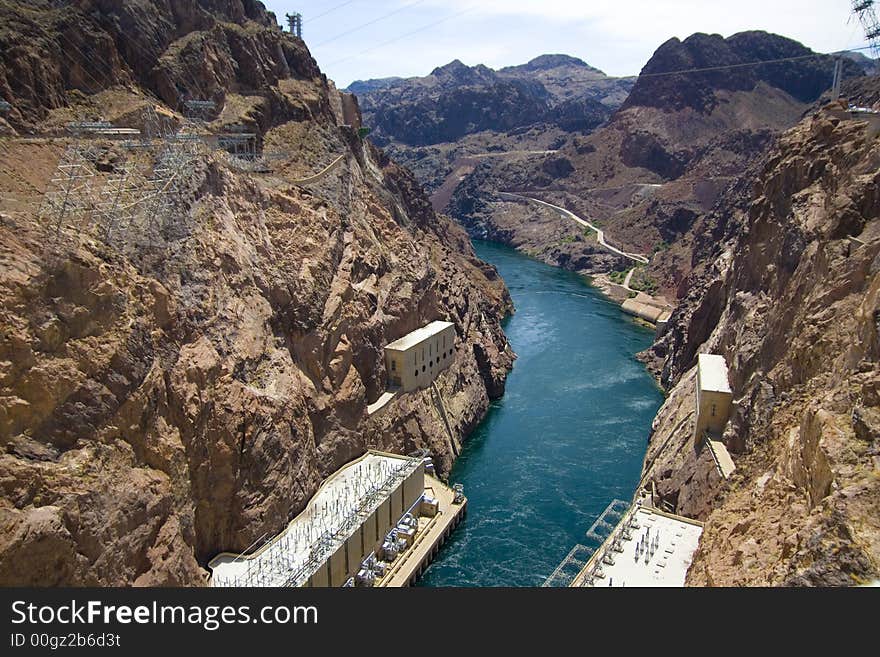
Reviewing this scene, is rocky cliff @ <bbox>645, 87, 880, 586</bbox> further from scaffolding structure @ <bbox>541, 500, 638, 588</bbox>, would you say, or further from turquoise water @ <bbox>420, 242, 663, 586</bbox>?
turquoise water @ <bbox>420, 242, 663, 586</bbox>

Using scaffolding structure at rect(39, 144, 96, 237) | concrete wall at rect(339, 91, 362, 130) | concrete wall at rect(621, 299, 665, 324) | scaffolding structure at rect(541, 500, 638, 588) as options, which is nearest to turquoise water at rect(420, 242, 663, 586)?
scaffolding structure at rect(541, 500, 638, 588)

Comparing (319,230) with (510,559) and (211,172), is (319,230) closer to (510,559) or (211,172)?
(211,172)

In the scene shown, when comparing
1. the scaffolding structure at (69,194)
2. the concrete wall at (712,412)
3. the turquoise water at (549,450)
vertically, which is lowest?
the turquoise water at (549,450)

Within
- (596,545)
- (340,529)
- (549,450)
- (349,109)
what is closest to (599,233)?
(349,109)

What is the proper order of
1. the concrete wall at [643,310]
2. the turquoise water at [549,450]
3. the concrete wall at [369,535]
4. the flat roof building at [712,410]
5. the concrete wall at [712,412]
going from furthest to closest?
the concrete wall at [643,310], the turquoise water at [549,450], the concrete wall at [712,412], the flat roof building at [712,410], the concrete wall at [369,535]

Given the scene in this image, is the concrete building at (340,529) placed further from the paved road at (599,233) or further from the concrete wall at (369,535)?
the paved road at (599,233)

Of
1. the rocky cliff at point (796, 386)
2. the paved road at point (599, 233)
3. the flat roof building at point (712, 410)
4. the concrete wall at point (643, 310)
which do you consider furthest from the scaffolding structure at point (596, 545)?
the paved road at point (599, 233)
